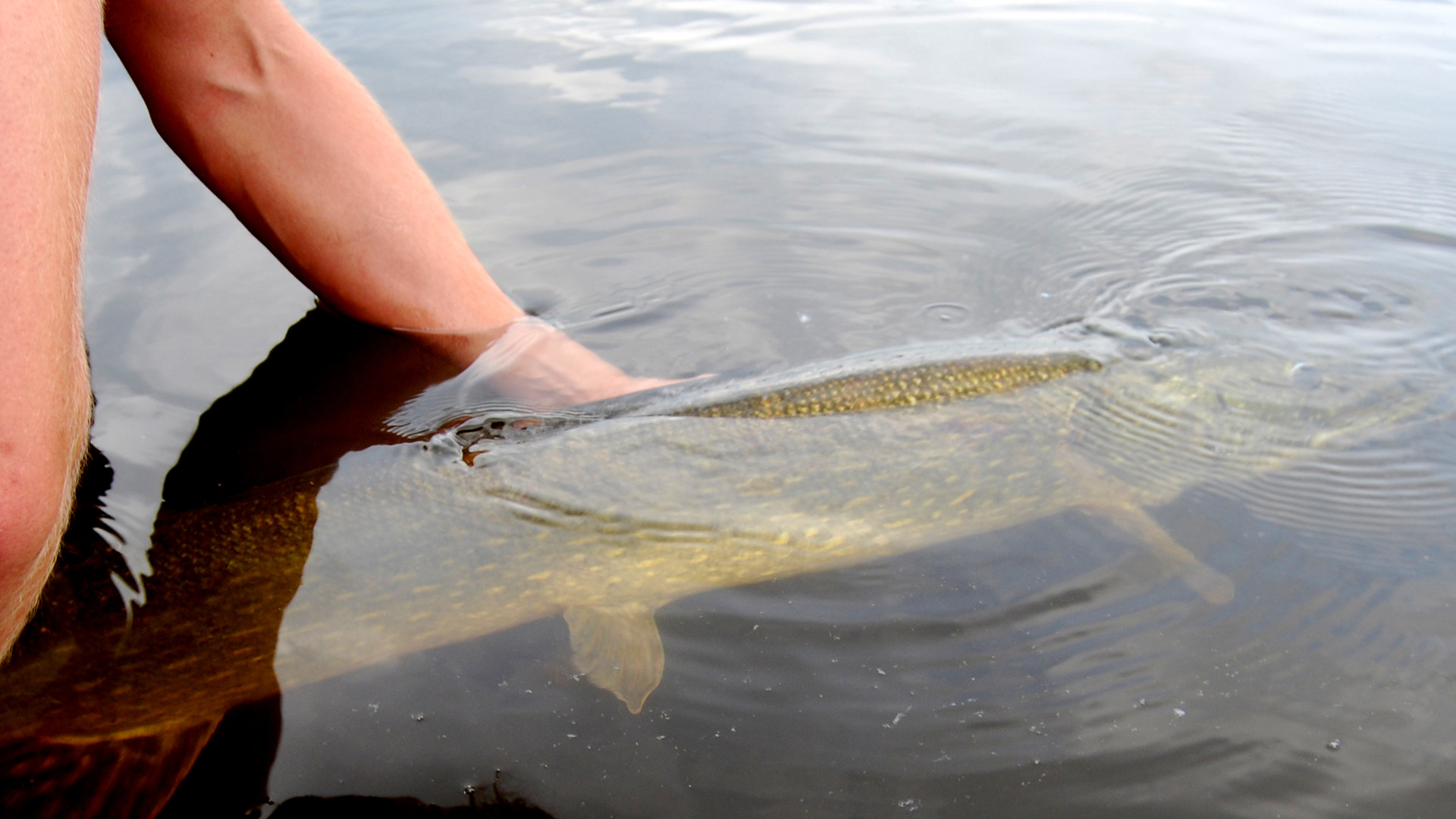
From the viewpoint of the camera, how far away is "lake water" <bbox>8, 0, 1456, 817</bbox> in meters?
1.55

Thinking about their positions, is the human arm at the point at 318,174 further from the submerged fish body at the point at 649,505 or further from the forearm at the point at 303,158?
the submerged fish body at the point at 649,505

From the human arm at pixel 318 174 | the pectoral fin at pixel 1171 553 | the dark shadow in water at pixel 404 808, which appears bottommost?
the dark shadow in water at pixel 404 808

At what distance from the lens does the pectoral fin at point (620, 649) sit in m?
1.70

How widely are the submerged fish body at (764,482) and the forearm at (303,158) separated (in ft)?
2.20

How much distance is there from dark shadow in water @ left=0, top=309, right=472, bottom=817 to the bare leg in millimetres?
315

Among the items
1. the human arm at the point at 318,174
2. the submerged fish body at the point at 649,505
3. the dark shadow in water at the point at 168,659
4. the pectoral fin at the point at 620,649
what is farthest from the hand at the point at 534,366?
the pectoral fin at the point at 620,649

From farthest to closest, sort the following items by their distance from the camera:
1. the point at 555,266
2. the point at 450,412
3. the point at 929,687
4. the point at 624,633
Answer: the point at 555,266, the point at 450,412, the point at 624,633, the point at 929,687

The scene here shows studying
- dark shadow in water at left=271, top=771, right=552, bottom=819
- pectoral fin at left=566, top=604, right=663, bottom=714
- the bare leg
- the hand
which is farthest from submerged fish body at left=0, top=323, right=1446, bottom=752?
the bare leg

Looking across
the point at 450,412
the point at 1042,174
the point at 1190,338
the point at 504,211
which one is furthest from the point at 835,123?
the point at 450,412

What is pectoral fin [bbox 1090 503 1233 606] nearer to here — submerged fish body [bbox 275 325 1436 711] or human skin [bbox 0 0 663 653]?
submerged fish body [bbox 275 325 1436 711]

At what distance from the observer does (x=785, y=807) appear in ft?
4.80

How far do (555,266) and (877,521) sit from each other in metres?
1.63

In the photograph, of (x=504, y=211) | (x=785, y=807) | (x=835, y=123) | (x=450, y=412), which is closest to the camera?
(x=785, y=807)

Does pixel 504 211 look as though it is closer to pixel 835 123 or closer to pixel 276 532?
pixel 835 123
